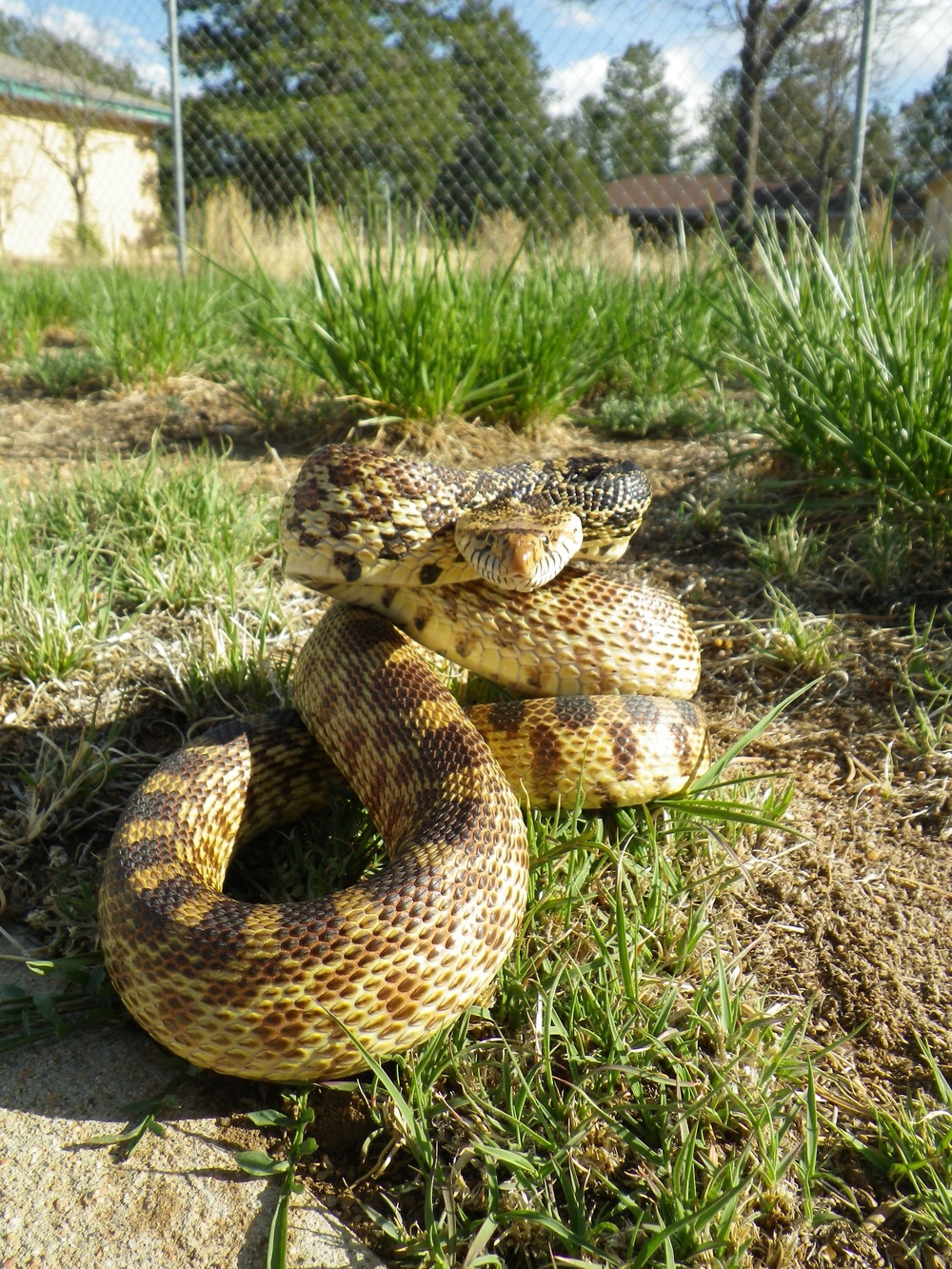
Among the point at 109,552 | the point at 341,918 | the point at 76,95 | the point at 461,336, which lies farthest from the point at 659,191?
the point at 76,95

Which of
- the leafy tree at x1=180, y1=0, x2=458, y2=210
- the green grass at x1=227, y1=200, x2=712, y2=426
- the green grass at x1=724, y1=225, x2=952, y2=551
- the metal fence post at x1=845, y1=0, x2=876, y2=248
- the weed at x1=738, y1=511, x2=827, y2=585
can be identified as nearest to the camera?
the green grass at x1=724, y1=225, x2=952, y2=551

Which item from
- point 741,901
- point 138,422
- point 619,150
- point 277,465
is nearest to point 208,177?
point 619,150

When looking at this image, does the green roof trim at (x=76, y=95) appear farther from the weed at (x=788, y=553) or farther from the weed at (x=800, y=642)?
the weed at (x=800, y=642)

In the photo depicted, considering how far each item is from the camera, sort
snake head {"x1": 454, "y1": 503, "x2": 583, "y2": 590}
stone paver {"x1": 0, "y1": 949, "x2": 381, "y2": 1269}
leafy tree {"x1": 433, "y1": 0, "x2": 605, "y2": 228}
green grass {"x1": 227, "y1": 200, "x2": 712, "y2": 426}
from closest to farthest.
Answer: stone paver {"x1": 0, "y1": 949, "x2": 381, "y2": 1269}, snake head {"x1": 454, "y1": 503, "x2": 583, "y2": 590}, green grass {"x1": 227, "y1": 200, "x2": 712, "y2": 426}, leafy tree {"x1": 433, "y1": 0, "x2": 605, "y2": 228}

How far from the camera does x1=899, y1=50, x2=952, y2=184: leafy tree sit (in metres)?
11.6

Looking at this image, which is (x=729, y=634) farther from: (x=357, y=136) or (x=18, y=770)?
(x=357, y=136)

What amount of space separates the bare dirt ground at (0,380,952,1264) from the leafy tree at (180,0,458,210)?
14.7 metres

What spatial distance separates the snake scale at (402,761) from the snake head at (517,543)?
0.01 meters

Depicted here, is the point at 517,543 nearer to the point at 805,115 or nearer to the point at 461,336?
the point at 461,336

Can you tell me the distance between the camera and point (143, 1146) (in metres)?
1.87

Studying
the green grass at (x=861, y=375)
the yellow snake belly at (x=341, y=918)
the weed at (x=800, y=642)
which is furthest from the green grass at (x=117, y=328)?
the yellow snake belly at (x=341, y=918)

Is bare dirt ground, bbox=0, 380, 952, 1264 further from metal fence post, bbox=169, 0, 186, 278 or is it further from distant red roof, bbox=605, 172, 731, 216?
distant red roof, bbox=605, 172, 731, 216

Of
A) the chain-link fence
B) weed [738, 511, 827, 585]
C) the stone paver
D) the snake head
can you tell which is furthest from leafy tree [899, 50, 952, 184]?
the stone paver

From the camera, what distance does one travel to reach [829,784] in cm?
288
